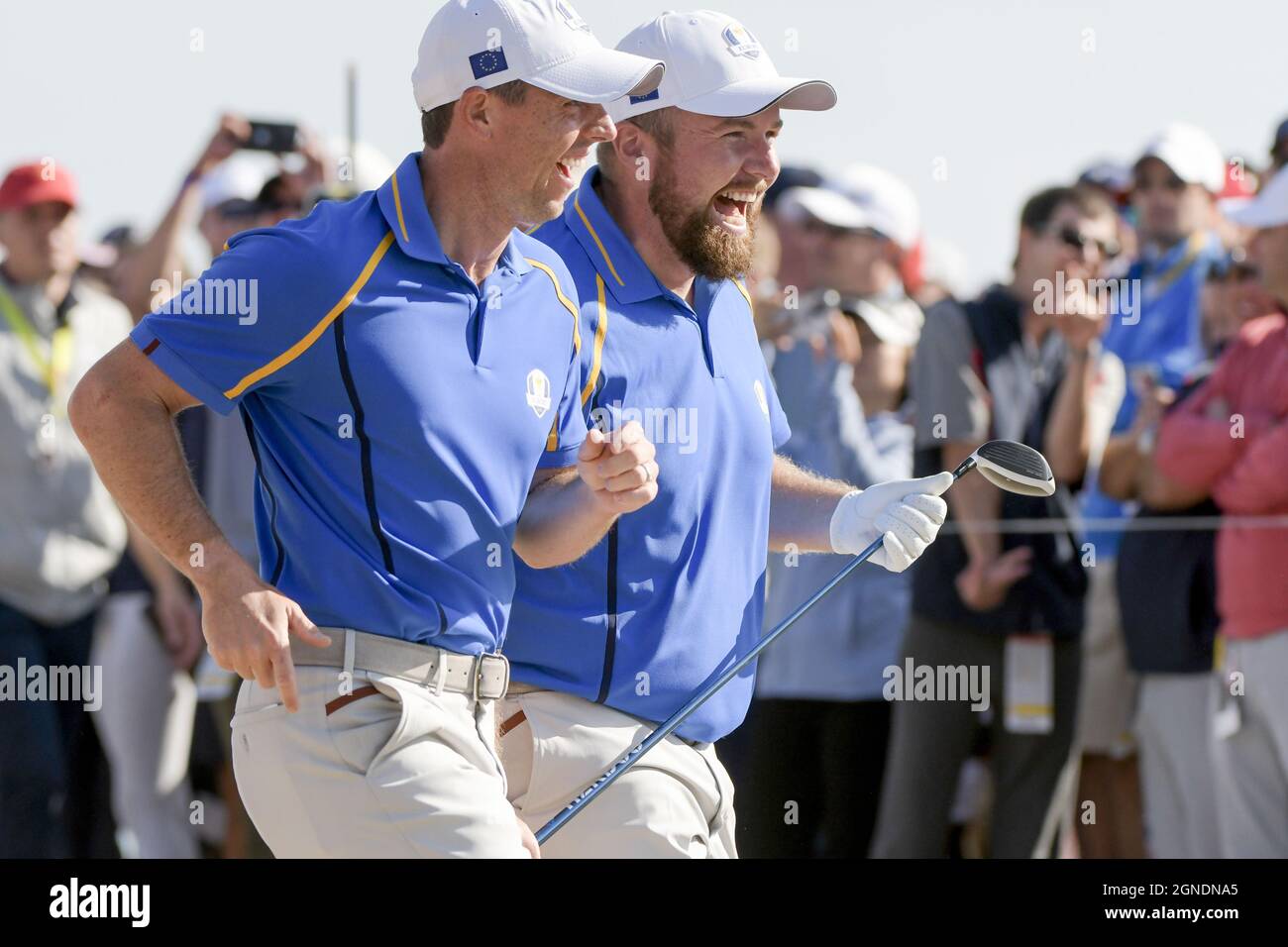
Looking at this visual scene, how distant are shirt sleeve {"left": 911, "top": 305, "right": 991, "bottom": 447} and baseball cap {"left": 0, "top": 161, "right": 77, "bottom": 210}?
10.4 ft

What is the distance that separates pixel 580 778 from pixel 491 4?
1632 mm

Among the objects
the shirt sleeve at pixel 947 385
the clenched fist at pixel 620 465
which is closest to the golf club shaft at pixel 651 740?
the clenched fist at pixel 620 465

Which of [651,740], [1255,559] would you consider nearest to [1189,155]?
[1255,559]

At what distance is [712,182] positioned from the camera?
5.02 metres

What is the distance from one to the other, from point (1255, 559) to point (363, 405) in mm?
3896

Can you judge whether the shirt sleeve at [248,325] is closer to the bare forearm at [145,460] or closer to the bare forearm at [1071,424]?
the bare forearm at [145,460]

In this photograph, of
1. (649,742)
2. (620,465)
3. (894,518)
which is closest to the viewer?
(620,465)

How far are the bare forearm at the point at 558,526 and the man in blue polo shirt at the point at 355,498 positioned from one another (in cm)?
13

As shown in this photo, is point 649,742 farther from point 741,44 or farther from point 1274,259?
point 1274,259

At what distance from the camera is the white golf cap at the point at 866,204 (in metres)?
8.11
